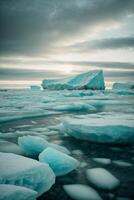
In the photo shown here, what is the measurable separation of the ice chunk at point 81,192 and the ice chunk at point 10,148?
1.06 metres

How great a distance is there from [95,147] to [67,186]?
1.23 m

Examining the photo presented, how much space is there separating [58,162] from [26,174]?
0.57 metres

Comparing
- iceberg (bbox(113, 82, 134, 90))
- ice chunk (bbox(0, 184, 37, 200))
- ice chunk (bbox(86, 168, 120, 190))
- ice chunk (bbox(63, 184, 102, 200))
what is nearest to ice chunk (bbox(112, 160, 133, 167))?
ice chunk (bbox(86, 168, 120, 190))

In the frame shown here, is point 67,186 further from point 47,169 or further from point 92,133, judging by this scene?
point 92,133

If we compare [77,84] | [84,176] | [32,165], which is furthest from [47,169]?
[77,84]

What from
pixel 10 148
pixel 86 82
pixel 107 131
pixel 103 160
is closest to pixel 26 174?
pixel 103 160

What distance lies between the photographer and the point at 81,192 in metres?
1.84

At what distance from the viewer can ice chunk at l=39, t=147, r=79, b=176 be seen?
87.4 inches

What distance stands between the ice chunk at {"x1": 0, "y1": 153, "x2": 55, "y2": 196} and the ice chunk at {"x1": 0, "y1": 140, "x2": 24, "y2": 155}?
92 centimetres

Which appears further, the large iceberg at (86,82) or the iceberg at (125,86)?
the iceberg at (125,86)

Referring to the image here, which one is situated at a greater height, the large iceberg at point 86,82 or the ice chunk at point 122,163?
the large iceberg at point 86,82

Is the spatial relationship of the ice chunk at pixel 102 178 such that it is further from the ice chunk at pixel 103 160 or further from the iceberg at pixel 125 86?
the iceberg at pixel 125 86

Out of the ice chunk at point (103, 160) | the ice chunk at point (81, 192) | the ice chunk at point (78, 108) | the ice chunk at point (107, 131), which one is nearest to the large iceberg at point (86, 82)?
the ice chunk at point (78, 108)

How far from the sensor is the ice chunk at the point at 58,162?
2.22 metres
